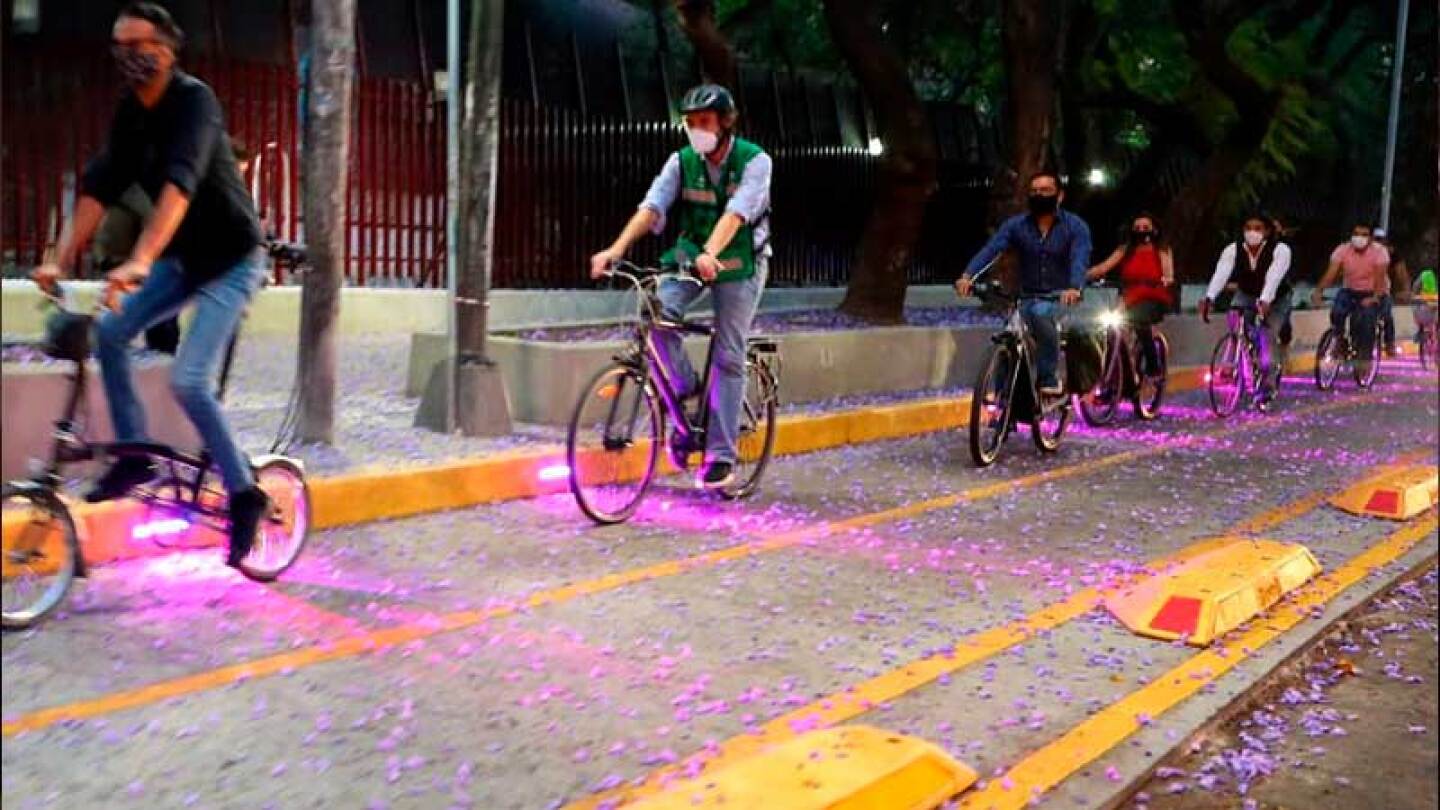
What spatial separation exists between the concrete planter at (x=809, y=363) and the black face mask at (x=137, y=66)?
507cm

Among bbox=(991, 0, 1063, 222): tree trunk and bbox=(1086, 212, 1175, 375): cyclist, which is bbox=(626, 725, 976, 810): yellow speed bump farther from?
bbox=(991, 0, 1063, 222): tree trunk

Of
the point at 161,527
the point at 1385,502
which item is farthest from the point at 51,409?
the point at 1385,502

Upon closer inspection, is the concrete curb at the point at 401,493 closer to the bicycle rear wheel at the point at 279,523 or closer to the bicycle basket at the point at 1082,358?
the bicycle rear wheel at the point at 279,523

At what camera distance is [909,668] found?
16.0ft

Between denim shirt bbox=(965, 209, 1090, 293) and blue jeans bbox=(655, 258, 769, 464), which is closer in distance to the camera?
blue jeans bbox=(655, 258, 769, 464)

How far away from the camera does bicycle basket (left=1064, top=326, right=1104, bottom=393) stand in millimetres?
10688

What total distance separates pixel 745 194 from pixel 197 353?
9.70ft

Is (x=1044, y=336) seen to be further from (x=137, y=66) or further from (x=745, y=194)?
(x=137, y=66)

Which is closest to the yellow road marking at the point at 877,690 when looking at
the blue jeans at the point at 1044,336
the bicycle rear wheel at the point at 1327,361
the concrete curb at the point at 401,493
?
the concrete curb at the point at 401,493

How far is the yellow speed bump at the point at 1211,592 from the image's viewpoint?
17.7 ft

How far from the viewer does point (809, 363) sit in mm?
11352

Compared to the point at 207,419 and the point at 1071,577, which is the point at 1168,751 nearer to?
the point at 1071,577

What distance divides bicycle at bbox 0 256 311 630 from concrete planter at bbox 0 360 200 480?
0.12 feet

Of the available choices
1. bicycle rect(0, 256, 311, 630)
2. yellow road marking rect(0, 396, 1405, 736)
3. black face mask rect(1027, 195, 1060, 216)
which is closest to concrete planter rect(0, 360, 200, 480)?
bicycle rect(0, 256, 311, 630)
